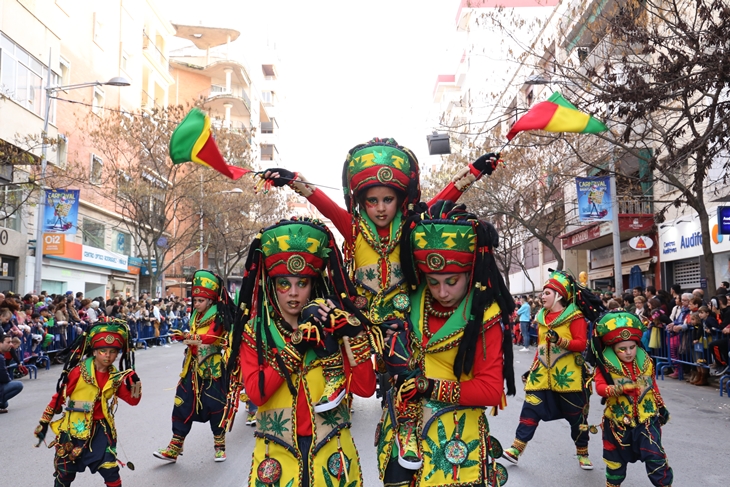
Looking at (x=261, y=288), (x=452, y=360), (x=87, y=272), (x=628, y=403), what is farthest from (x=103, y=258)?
(x=452, y=360)

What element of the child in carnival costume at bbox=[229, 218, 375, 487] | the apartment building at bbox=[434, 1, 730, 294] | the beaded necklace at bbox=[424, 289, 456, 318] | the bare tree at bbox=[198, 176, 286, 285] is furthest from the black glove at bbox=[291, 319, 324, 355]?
the bare tree at bbox=[198, 176, 286, 285]

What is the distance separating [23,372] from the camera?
42.0 feet

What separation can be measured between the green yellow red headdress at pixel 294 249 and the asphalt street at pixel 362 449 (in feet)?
11.6

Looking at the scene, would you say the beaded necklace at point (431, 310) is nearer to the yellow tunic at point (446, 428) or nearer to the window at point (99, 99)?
the yellow tunic at point (446, 428)

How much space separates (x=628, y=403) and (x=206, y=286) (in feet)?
14.4

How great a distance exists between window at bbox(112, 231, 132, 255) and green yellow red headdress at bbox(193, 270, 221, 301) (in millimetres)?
32266

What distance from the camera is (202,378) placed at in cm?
737

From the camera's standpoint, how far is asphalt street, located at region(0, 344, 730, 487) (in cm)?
665

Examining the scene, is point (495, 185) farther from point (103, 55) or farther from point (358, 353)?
point (358, 353)

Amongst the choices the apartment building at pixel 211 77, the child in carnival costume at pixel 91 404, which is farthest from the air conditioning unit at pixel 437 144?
the apartment building at pixel 211 77

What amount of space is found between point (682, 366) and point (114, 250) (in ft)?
101

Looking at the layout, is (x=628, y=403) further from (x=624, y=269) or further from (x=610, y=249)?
(x=610, y=249)

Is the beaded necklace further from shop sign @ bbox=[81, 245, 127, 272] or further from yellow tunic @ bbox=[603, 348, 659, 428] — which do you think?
shop sign @ bbox=[81, 245, 127, 272]

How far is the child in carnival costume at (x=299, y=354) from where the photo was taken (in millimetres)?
3359
